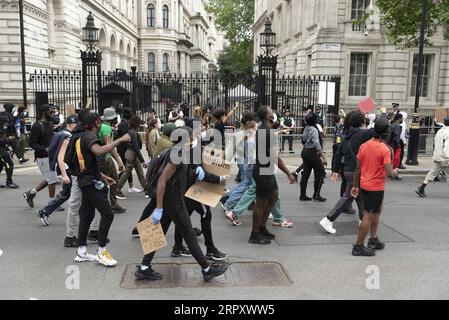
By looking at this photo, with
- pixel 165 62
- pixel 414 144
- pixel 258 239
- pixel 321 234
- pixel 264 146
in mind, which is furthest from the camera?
pixel 165 62

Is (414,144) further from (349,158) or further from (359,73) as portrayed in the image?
(359,73)

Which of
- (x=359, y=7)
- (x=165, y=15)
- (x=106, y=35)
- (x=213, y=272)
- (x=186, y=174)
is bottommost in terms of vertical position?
(x=213, y=272)

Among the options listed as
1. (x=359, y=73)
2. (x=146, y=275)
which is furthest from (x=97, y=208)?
(x=359, y=73)

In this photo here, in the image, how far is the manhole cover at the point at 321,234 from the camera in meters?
6.66

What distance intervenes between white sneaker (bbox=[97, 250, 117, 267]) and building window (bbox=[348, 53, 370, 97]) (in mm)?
21381

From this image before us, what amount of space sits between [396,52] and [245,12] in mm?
38189

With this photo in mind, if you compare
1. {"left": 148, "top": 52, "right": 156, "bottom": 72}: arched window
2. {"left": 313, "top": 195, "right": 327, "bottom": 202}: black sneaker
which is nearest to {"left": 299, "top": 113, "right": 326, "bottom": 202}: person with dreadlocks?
{"left": 313, "top": 195, "right": 327, "bottom": 202}: black sneaker

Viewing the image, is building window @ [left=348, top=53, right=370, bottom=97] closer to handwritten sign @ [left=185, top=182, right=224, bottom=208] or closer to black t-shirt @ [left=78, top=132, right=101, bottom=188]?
handwritten sign @ [left=185, top=182, right=224, bottom=208]

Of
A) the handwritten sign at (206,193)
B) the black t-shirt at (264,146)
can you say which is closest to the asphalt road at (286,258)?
the handwritten sign at (206,193)

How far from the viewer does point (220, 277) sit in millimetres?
5285

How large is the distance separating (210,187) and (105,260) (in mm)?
1505

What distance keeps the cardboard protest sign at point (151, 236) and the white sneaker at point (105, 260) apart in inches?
28.5

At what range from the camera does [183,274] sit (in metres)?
5.37

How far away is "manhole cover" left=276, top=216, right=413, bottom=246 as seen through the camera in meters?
6.66
